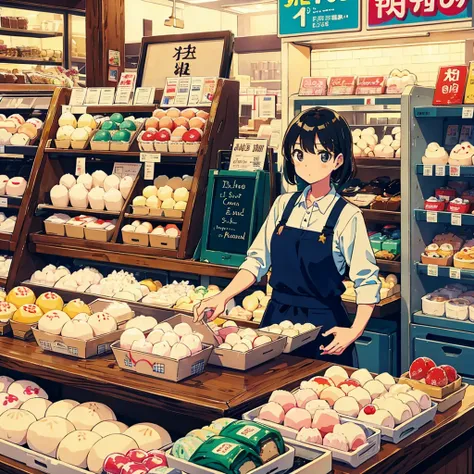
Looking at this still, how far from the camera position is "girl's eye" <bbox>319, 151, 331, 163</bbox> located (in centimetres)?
307

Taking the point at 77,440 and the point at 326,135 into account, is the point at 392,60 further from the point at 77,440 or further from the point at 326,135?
the point at 77,440

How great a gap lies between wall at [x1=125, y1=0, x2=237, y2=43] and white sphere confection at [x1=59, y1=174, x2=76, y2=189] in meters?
10.1

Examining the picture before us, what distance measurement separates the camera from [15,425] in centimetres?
254

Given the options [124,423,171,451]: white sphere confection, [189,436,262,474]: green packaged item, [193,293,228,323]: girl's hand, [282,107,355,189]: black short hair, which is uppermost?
[282,107,355,189]: black short hair

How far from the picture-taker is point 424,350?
187 inches

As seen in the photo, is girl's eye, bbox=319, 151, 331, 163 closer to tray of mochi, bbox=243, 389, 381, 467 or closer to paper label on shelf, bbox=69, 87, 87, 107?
tray of mochi, bbox=243, 389, 381, 467

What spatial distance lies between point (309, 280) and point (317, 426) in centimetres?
112

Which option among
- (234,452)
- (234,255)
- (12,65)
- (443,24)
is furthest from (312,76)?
(12,65)

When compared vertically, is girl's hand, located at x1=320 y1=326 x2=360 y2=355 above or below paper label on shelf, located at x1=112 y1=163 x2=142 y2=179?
below

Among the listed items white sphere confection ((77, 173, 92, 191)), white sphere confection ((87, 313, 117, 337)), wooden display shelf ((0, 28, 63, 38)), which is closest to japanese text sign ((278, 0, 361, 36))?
white sphere confection ((77, 173, 92, 191))

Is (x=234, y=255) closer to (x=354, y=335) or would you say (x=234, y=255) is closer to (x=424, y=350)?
(x=424, y=350)

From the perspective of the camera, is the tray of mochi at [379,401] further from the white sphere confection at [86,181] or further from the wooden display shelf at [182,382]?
the white sphere confection at [86,181]

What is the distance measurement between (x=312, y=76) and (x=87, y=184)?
1710 mm

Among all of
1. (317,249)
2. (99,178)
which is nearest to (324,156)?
(317,249)
